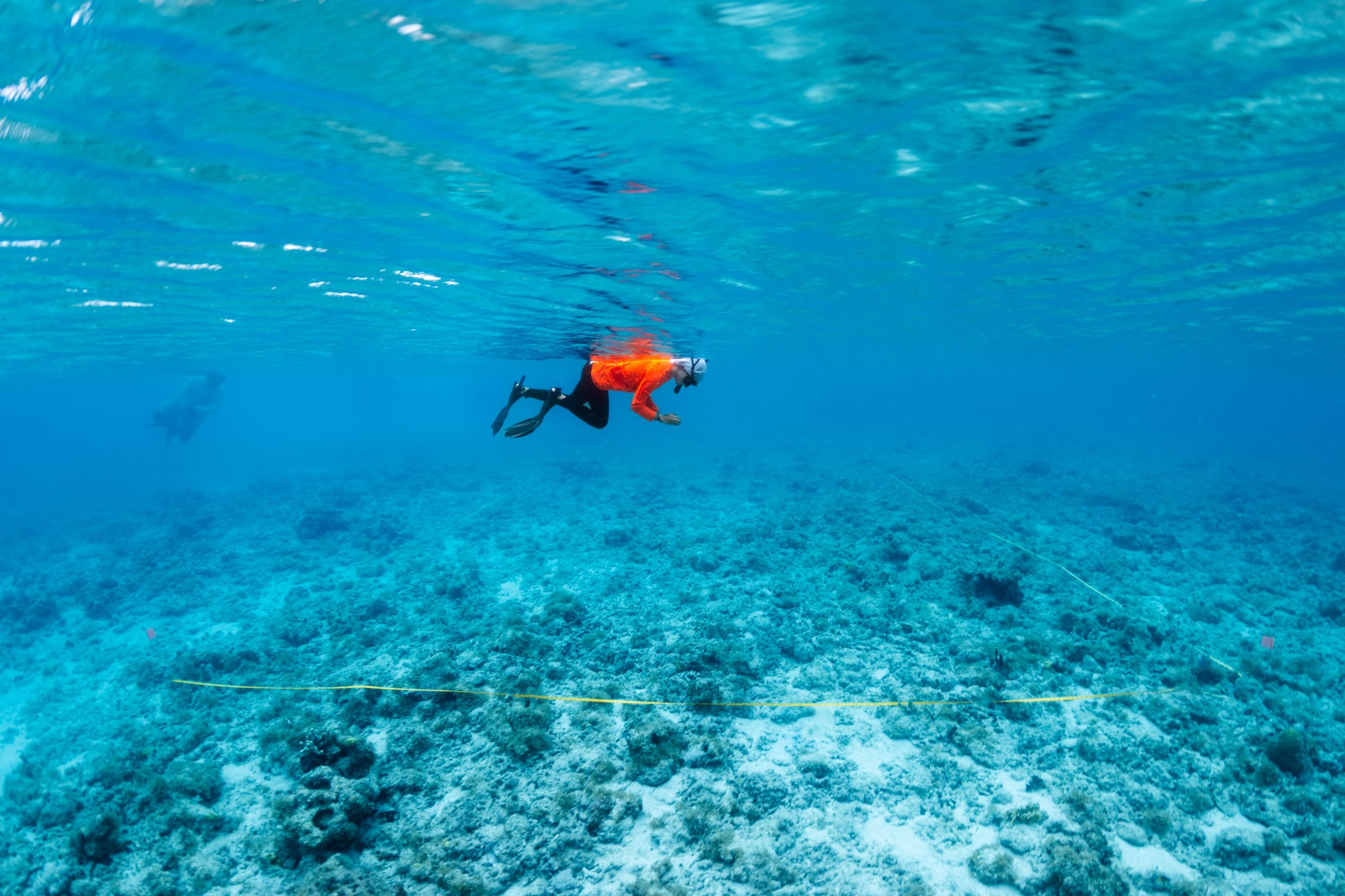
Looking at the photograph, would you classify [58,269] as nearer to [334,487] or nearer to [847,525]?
[334,487]

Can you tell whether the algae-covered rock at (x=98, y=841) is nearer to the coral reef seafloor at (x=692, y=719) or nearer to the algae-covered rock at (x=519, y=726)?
the coral reef seafloor at (x=692, y=719)

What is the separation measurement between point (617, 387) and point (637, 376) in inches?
18.1

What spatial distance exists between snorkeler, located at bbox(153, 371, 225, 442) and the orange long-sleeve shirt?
38739mm

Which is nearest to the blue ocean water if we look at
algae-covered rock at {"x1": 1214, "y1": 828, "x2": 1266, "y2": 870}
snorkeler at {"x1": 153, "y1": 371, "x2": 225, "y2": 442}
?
algae-covered rock at {"x1": 1214, "y1": 828, "x2": 1266, "y2": 870}

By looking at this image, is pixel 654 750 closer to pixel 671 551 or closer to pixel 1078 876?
pixel 1078 876

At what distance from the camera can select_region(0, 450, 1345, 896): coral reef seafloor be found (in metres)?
5.82

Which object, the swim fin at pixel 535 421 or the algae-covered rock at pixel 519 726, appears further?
the swim fin at pixel 535 421

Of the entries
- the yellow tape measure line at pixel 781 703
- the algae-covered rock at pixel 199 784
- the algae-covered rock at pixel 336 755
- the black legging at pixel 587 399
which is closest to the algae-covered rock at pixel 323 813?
the algae-covered rock at pixel 336 755

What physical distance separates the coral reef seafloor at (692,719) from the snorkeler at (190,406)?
1805 cm

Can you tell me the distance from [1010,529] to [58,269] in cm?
2894

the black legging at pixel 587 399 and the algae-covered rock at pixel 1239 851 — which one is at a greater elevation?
the black legging at pixel 587 399

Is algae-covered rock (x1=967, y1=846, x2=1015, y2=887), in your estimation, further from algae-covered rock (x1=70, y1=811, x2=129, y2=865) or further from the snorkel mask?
algae-covered rock (x1=70, y1=811, x2=129, y2=865)

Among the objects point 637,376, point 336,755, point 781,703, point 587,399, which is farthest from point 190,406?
point 781,703

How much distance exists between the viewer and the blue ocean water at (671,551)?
19.2ft
